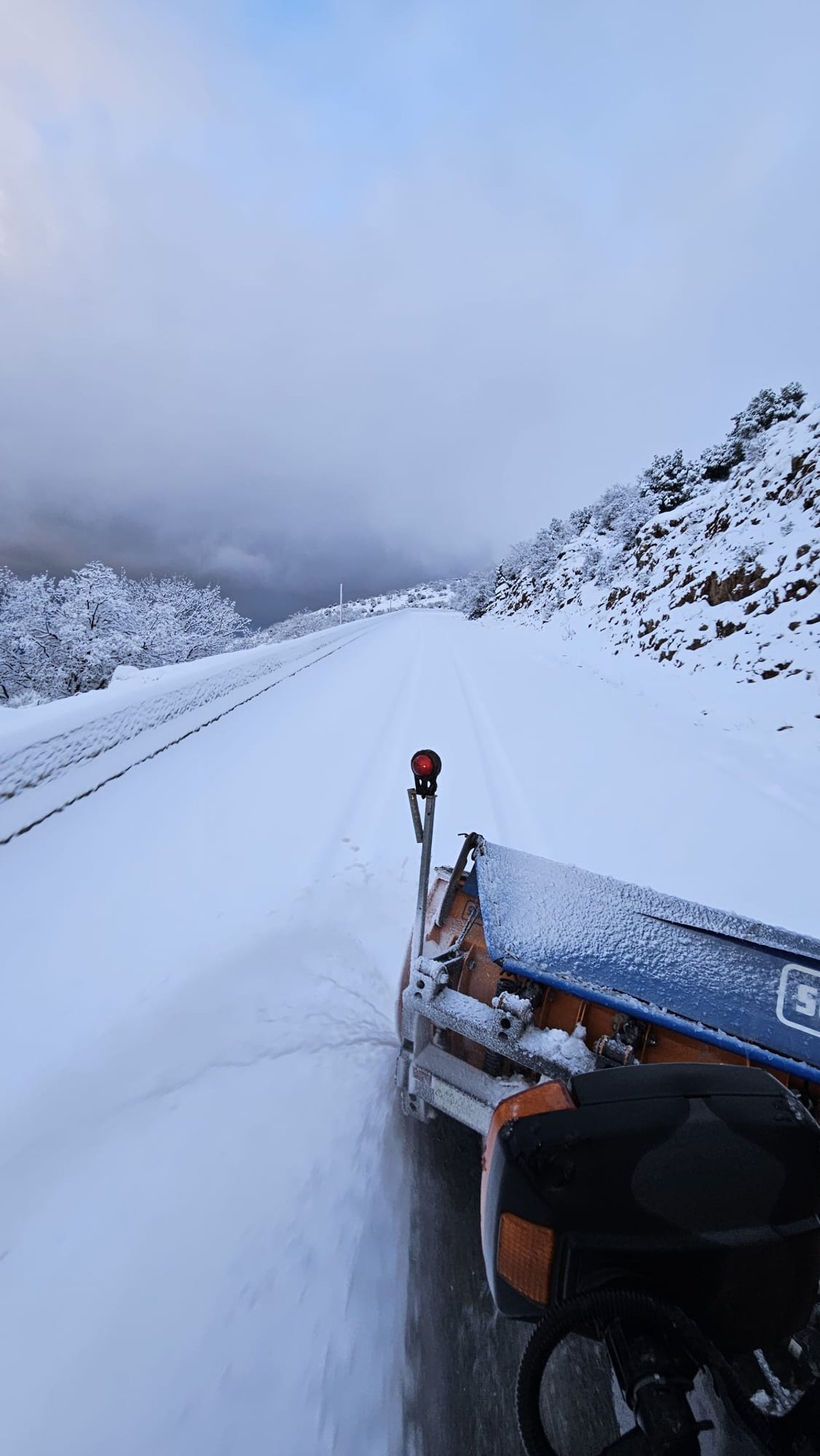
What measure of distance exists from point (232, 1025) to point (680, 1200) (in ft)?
7.46

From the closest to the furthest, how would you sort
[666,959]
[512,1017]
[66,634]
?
[512,1017] → [666,959] → [66,634]

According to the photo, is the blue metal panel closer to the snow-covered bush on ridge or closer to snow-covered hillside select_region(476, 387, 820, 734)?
snow-covered hillside select_region(476, 387, 820, 734)

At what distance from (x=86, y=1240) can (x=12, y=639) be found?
29.3 meters

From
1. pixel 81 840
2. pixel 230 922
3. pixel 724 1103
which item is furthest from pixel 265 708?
pixel 724 1103

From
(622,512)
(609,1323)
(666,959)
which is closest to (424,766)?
(666,959)

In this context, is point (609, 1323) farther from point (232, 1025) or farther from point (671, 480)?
point (671, 480)

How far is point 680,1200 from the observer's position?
107 cm

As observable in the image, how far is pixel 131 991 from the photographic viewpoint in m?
2.80

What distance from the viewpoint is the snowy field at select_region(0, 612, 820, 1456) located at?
4.96ft

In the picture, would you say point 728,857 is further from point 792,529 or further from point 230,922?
point 792,529

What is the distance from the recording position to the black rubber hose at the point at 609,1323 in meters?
0.93

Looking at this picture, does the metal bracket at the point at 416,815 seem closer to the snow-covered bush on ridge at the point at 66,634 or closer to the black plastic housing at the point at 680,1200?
the black plastic housing at the point at 680,1200

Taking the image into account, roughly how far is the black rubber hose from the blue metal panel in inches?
30.6

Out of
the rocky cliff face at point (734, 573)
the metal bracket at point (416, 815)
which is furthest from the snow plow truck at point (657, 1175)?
the rocky cliff face at point (734, 573)
